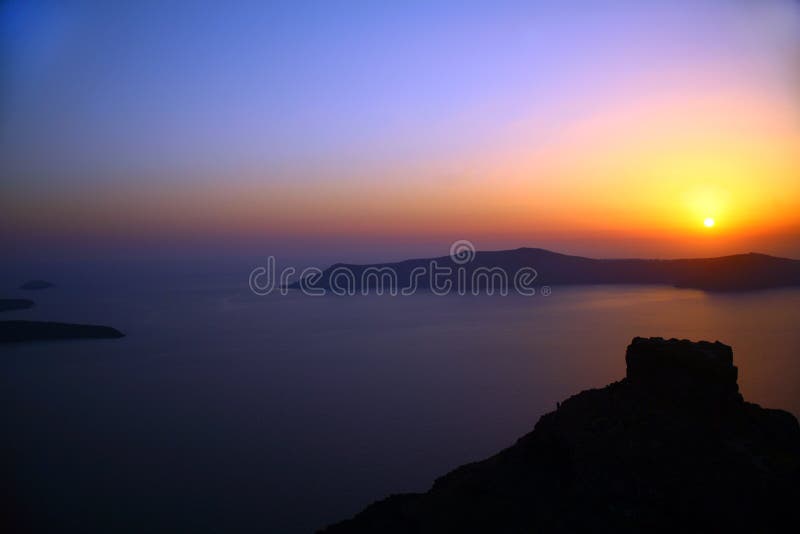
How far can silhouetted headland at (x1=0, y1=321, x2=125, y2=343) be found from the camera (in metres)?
42.5

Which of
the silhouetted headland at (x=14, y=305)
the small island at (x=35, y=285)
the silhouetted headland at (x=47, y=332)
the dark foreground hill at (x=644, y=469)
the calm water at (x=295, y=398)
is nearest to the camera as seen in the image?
the dark foreground hill at (x=644, y=469)

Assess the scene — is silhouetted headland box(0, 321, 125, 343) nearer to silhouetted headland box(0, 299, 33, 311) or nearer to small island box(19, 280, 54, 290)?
silhouetted headland box(0, 299, 33, 311)

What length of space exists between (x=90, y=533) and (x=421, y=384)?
1775cm

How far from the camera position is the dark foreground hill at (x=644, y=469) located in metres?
7.91

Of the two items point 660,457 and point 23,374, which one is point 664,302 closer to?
point 660,457

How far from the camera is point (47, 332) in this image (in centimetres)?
4381

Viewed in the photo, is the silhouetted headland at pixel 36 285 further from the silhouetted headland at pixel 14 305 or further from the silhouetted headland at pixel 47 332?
the silhouetted headland at pixel 47 332

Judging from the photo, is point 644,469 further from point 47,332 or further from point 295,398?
point 47,332

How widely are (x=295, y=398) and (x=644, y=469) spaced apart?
2031 centimetres

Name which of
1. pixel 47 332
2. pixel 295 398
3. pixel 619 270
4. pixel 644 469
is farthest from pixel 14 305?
pixel 619 270

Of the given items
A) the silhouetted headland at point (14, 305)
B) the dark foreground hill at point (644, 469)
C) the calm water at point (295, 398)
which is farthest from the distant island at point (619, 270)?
the dark foreground hill at point (644, 469)

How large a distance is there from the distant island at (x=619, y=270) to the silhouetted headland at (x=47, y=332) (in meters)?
51.4

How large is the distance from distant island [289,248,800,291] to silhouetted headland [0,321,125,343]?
2024 inches

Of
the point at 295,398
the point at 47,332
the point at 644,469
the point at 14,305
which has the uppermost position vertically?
the point at 644,469
